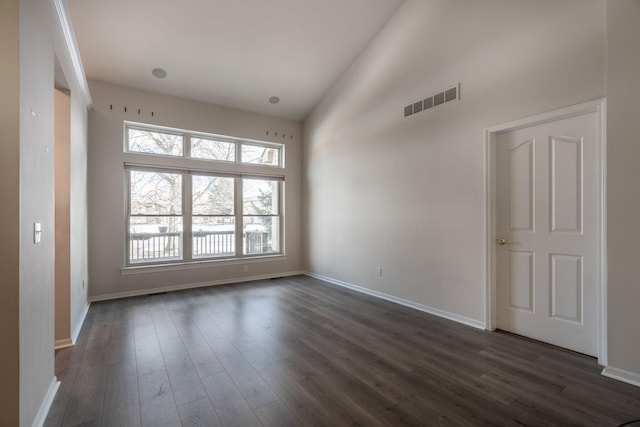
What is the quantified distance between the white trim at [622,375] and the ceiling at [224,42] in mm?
4781

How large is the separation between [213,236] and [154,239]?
969 mm

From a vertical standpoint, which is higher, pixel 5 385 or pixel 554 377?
pixel 5 385

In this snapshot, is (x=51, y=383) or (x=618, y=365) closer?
(x=51, y=383)

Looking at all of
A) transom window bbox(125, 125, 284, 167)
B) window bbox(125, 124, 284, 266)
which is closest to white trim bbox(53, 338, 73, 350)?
window bbox(125, 124, 284, 266)

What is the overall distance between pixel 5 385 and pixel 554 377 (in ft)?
11.5

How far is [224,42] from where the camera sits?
14.1ft

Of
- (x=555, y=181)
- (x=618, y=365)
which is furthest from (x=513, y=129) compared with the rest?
(x=618, y=365)

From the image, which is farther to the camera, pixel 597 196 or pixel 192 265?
pixel 192 265

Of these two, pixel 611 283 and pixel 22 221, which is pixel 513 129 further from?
pixel 22 221

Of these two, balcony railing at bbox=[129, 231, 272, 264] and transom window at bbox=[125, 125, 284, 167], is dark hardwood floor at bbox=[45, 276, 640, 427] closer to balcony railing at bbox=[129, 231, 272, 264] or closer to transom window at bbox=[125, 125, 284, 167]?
balcony railing at bbox=[129, 231, 272, 264]

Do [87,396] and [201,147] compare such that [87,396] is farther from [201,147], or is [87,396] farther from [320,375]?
[201,147]

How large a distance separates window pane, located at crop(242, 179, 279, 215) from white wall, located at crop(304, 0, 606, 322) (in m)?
1.43

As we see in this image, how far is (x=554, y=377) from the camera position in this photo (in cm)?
228

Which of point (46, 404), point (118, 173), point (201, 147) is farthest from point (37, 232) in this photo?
point (201, 147)
